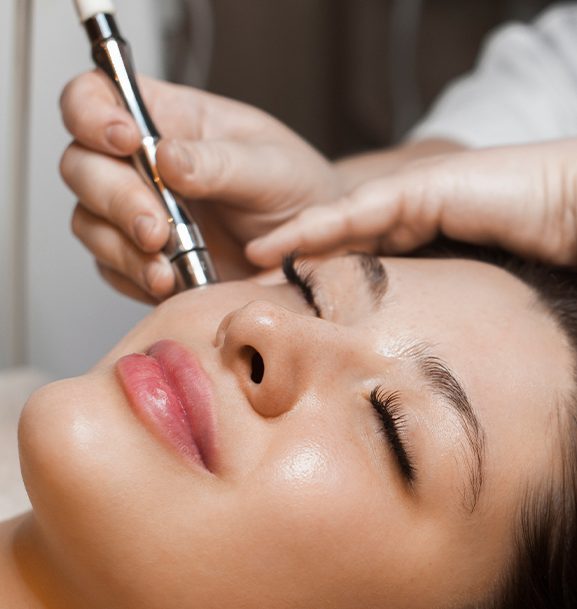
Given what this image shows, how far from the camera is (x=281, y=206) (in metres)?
1.05

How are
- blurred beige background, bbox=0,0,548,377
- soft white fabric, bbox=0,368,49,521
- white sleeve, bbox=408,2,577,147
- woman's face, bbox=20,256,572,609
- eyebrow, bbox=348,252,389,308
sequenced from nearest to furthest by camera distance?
1. woman's face, bbox=20,256,572,609
2. eyebrow, bbox=348,252,389,308
3. soft white fabric, bbox=0,368,49,521
4. blurred beige background, bbox=0,0,548,377
5. white sleeve, bbox=408,2,577,147

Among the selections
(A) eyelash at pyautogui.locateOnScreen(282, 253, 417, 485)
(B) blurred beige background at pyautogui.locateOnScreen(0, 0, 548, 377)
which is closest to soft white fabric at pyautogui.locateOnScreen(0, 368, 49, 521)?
(B) blurred beige background at pyautogui.locateOnScreen(0, 0, 548, 377)

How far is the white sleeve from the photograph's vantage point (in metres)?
1.44

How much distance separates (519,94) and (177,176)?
2.73 feet

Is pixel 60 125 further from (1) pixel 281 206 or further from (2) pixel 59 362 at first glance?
(1) pixel 281 206

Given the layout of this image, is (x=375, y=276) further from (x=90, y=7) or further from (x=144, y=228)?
(x=90, y=7)

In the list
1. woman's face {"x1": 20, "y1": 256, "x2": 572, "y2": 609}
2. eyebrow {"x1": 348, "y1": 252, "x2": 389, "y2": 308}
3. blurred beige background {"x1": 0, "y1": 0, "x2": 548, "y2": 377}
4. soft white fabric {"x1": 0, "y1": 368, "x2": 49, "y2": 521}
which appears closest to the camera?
woman's face {"x1": 20, "y1": 256, "x2": 572, "y2": 609}

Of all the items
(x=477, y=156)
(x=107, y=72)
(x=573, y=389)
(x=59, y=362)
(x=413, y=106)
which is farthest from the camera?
(x=413, y=106)

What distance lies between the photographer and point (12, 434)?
3.48ft

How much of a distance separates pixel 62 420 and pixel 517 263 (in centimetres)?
59

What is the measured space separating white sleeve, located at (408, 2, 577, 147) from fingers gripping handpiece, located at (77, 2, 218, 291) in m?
0.70

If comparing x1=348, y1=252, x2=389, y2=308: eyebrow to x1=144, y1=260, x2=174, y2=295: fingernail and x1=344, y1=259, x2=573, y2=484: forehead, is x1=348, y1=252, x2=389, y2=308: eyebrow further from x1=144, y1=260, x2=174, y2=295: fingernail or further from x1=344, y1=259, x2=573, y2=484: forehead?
x1=144, y1=260, x2=174, y2=295: fingernail

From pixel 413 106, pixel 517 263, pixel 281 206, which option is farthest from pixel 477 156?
pixel 413 106

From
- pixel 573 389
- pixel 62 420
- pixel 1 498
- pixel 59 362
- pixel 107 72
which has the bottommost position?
pixel 59 362
